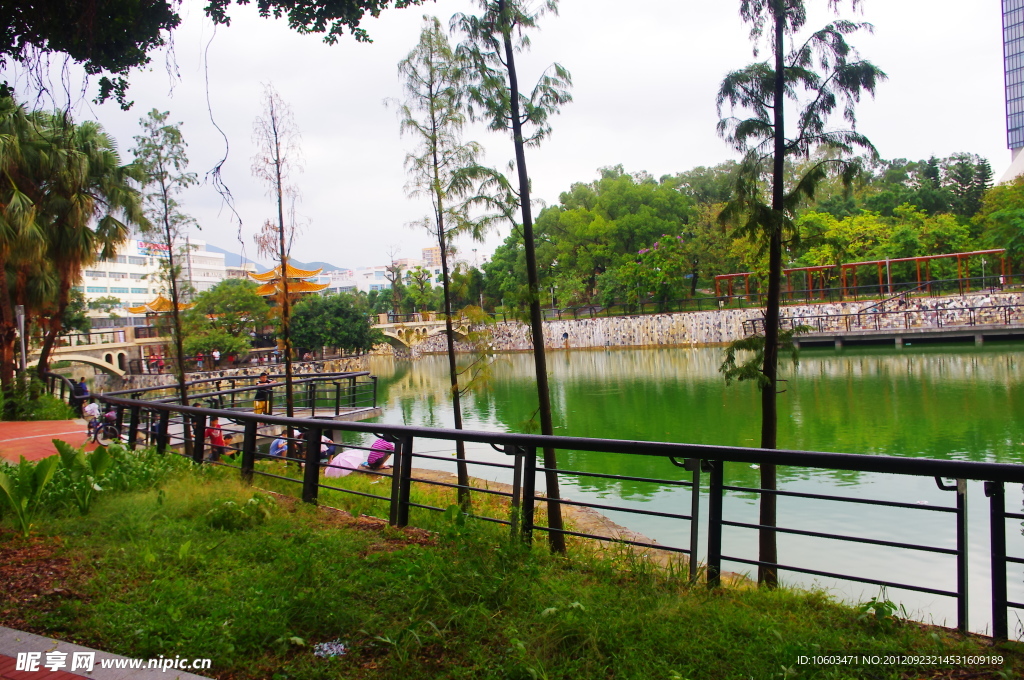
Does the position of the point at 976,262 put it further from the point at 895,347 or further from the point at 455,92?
the point at 455,92

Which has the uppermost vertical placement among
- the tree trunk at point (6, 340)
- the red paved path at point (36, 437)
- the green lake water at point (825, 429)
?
Answer: the tree trunk at point (6, 340)

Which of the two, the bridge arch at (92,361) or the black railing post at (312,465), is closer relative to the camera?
the black railing post at (312,465)

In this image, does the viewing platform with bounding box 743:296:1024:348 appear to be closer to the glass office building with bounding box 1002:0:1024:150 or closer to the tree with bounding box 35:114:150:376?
the tree with bounding box 35:114:150:376

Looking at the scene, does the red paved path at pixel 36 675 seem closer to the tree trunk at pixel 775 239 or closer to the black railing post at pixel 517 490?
the black railing post at pixel 517 490

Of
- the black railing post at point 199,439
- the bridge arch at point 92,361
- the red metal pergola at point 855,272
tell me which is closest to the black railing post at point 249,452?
the black railing post at point 199,439

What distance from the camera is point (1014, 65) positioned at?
6394 centimetres

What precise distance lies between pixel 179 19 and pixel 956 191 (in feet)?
169

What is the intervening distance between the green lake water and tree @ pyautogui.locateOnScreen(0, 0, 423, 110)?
4422 mm

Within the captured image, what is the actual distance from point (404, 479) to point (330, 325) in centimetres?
4027

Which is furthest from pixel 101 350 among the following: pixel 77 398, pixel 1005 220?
pixel 1005 220

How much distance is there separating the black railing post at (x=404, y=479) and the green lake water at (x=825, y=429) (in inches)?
106

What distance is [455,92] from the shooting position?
8.91m

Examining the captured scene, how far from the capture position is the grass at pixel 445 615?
272 cm

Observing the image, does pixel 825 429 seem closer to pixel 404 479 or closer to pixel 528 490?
pixel 404 479
